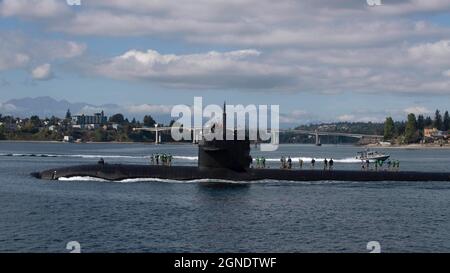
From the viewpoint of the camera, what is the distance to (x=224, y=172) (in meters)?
44.8

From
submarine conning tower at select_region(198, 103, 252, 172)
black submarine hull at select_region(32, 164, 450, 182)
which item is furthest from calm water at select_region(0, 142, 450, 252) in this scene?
submarine conning tower at select_region(198, 103, 252, 172)

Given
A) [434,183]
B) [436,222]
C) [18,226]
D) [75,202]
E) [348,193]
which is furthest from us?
[434,183]

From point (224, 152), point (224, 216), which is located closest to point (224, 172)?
point (224, 152)

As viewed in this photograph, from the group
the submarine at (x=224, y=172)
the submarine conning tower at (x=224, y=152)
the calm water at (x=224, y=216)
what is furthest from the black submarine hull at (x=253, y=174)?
the submarine conning tower at (x=224, y=152)

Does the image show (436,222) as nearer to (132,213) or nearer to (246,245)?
(246,245)

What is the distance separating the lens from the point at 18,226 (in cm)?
3016

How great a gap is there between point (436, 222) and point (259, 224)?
8932 millimetres

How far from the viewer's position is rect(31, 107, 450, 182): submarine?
146 feet

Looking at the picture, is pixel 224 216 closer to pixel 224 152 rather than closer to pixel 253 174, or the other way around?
pixel 224 152

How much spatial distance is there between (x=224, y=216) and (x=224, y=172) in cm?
1240

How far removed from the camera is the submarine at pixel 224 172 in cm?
4450

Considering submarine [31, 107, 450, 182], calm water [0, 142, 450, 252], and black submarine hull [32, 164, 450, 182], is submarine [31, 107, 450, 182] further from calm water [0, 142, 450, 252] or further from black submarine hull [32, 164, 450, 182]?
calm water [0, 142, 450, 252]

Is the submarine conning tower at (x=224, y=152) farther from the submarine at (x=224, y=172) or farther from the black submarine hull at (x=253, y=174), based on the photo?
the black submarine hull at (x=253, y=174)
